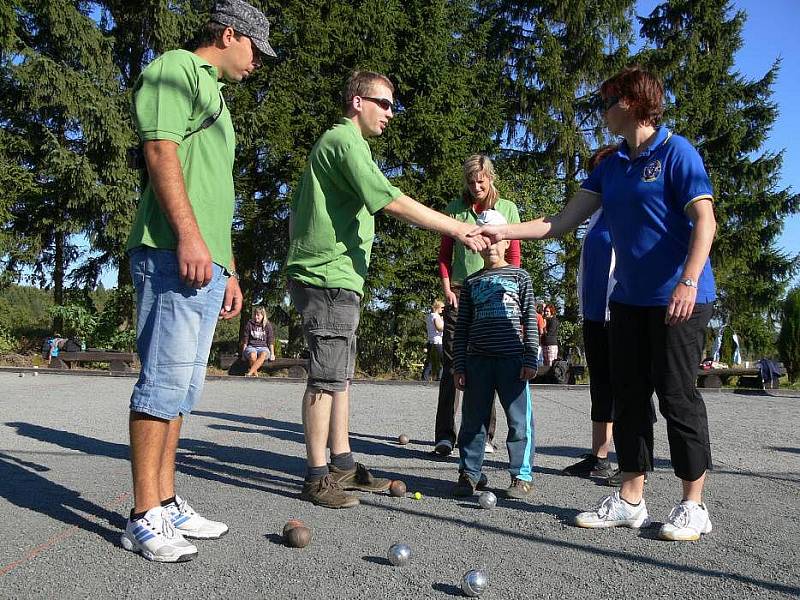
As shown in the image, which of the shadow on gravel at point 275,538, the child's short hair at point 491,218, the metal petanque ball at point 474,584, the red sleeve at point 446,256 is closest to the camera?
the metal petanque ball at point 474,584

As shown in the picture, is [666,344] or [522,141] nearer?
[666,344]

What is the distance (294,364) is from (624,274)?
11.5 metres

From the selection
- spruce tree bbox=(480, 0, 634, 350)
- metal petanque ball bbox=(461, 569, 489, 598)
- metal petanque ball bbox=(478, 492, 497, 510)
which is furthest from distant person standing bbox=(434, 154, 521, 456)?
spruce tree bbox=(480, 0, 634, 350)

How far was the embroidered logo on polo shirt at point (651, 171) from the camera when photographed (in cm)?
322

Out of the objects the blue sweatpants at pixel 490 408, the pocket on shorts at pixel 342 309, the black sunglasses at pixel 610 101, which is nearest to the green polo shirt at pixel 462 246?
the blue sweatpants at pixel 490 408

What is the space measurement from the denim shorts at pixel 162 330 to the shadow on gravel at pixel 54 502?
2.07ft

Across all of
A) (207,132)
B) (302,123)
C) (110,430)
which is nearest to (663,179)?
(207,132)

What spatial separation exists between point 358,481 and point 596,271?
201 centimetres

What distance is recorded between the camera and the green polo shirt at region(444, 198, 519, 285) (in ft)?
15.9

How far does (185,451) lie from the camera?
5062mm

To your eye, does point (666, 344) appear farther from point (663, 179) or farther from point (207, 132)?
point (207, 132)

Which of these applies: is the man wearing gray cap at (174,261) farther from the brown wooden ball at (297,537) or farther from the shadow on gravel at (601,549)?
the shadow on gravel at (601,549)

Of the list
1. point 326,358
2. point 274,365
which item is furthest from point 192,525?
point 274,365

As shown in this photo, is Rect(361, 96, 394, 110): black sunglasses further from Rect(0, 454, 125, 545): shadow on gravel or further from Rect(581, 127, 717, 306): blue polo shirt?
Rect(0, 454, 125, 545): shadow on gravel
